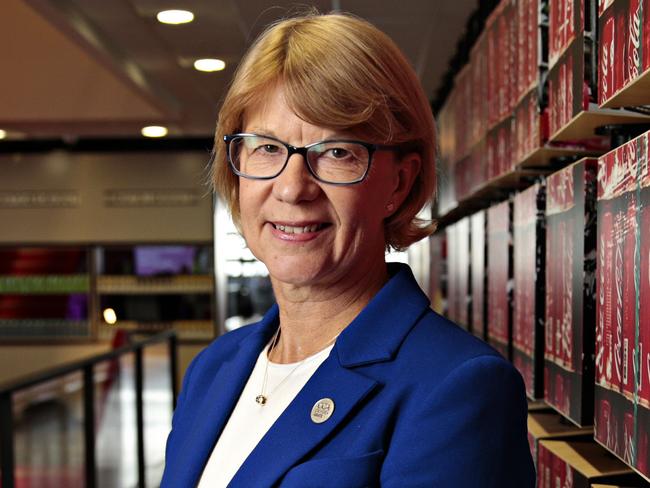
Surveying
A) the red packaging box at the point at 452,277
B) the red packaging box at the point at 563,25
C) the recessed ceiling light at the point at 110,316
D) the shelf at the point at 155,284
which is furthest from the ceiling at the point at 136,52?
the recessed ceiling light at the point at 110,316

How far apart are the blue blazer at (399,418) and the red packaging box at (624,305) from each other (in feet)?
0.46

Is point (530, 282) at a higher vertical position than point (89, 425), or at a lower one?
higher

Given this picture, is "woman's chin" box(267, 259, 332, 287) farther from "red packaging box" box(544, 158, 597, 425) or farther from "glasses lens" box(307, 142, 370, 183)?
"red packaging box" box(544, 158, 597, 425)

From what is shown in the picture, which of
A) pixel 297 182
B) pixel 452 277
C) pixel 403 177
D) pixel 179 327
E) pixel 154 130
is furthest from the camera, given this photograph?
pixel 179 327

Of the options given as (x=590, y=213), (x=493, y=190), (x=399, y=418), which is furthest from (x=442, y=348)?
(x=493, y=190)

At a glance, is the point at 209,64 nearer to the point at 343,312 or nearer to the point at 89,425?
the point at 89,425

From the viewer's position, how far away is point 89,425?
4.25 m

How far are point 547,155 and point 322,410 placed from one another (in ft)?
2.72

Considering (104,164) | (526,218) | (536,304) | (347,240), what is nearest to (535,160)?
(526,218)

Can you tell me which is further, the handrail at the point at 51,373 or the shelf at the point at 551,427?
the handrail at the point at 51,373

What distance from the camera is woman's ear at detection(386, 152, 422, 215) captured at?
4.26ft

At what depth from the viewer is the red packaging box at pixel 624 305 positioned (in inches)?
41.1

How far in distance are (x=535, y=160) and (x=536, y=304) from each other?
0.34m

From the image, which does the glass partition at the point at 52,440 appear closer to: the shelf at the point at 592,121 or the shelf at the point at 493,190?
the shelf at the point at 493,190
